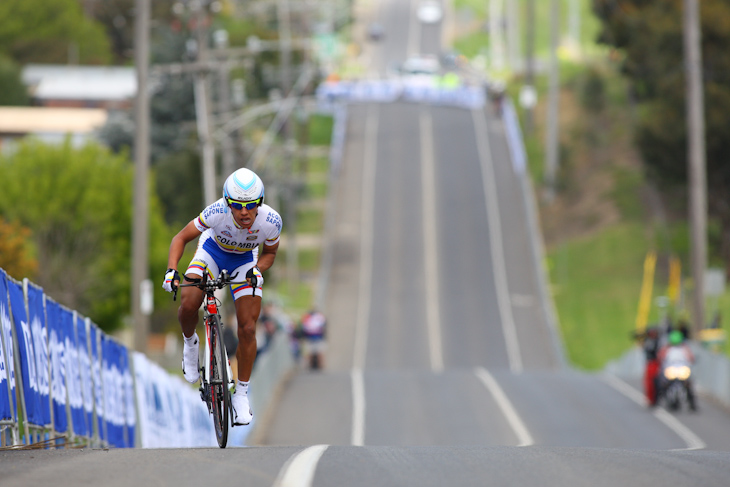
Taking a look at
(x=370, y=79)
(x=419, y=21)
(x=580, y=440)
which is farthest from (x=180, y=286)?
(x=419, y=21)

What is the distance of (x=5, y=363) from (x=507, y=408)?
57.8ft

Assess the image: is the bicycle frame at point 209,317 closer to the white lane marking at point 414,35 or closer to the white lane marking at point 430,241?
the white lane marking at point 430,241

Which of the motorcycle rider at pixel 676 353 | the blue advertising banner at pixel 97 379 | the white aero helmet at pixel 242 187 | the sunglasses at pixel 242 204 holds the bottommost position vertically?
the motorcycle rider at pixel 676 353

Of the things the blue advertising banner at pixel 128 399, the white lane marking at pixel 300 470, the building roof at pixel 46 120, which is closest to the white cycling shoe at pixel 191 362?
the white lane marking at pixel 300 470

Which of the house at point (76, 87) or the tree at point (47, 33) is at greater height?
the tree at point (47, 33)

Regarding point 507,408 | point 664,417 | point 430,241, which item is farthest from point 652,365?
point 430,241

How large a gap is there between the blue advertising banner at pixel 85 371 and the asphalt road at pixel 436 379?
1988mm

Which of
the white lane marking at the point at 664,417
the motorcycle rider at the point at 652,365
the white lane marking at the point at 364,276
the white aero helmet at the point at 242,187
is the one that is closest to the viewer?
the white aero helmet at the point at 242,187

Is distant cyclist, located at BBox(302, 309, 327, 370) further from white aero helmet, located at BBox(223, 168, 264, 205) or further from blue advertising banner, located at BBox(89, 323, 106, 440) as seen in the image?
white aero helmet, located at BBox(223, 168, 264, 205)

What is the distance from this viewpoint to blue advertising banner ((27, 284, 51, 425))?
37.0 ft

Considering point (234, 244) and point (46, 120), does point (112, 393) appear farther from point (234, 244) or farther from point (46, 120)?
point (46, 120)

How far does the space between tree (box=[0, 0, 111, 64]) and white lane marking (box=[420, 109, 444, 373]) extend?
49.1 meters

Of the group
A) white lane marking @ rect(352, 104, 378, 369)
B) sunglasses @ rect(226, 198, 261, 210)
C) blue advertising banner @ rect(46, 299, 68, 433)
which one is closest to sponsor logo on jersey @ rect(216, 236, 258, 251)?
sunglasses @ rect(226, 198, 261, 210)

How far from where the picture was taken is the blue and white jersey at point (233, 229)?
1034cm
